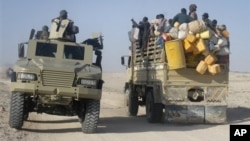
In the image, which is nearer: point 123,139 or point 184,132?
point 123,139

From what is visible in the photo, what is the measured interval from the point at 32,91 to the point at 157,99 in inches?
177

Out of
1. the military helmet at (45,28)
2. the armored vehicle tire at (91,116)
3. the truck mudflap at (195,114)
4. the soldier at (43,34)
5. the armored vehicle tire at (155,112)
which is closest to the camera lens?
the armored vehicle tire at (91,116)

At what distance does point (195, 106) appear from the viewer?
1306cm

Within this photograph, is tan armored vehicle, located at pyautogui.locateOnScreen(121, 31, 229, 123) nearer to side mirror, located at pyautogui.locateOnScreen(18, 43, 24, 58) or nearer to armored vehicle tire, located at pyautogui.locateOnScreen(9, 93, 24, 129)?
side mirror, located at pyautogui.locateOnScreen(18, 43, 24, 58)

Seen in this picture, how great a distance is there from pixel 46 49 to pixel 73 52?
0.69 m

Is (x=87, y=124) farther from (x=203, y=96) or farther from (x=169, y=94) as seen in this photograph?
(x=203, y=96)

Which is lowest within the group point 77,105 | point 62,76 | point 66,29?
point 77,105

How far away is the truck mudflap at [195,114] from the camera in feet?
42.7

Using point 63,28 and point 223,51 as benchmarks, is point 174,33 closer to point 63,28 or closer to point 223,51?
point 223,51

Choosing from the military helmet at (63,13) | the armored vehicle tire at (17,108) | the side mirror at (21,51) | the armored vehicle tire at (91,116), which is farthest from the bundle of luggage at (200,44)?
the armored vehicle tire at (17,108)

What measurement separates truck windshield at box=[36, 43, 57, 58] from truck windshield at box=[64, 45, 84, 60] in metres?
0.30

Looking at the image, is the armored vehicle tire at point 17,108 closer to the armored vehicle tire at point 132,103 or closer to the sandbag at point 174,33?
the sandbag at point 174,33

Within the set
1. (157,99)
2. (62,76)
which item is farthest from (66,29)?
(157,99)

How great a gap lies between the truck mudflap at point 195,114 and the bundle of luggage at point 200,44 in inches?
41.7
